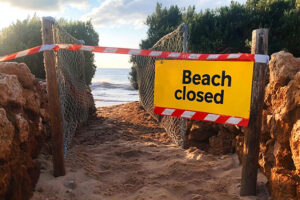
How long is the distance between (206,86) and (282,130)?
3.00 feet

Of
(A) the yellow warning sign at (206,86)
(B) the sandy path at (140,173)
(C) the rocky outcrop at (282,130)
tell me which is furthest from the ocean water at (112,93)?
(C) the rocky outcrop at (282,130)

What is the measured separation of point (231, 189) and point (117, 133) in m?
3.06

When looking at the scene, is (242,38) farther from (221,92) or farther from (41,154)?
(41,154)

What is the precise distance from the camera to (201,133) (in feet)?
13.7

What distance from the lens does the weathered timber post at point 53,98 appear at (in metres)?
3.00

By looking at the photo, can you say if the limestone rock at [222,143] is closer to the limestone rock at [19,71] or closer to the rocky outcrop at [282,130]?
the rocky outcrop at [282,130]

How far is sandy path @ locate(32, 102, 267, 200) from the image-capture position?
2824 mm

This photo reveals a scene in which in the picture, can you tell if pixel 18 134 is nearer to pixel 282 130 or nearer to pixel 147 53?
pixel 147 53

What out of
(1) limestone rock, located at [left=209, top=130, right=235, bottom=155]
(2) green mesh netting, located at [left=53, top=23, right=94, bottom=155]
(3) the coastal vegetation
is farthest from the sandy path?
(3) the coastal vegetation

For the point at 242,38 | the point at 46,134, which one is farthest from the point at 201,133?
the point at 242,38

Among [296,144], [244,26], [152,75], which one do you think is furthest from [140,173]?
[244,26]

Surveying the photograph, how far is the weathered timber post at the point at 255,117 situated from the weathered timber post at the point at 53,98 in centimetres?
227

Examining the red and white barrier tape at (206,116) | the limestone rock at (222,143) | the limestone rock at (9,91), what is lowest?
the limestone rock at (222,143)

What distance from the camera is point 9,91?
2652 millimetres
